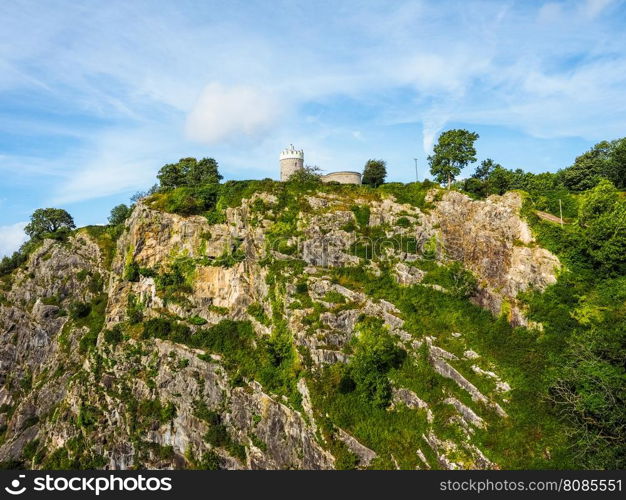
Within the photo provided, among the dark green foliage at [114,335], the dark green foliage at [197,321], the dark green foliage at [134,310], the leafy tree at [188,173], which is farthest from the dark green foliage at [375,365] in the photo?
the leafy tree at [188,173]

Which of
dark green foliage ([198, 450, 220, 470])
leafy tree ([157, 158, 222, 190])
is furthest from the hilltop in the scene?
leafy tree ([157, 158, 222, 190])

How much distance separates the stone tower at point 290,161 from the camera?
63.7 m

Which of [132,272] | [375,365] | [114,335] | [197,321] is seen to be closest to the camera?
[375,365]

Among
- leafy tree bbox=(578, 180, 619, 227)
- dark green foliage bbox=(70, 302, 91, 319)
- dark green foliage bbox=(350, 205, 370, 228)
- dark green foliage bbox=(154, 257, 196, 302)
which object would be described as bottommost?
dark green foliage bbox=(70, 302, 91, 319)

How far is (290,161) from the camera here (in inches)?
2516

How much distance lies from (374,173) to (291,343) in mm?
32656

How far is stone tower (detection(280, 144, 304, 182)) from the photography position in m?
63.7

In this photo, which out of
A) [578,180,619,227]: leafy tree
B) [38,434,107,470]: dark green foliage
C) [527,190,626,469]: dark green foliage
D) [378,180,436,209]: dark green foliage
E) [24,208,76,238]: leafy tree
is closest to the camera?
[527,190,626,469]: dark green foliage

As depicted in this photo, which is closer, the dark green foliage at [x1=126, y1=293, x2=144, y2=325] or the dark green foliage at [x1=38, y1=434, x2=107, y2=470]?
the dark green foliage at [x1=38, y1=434, x2=107, y2=470]

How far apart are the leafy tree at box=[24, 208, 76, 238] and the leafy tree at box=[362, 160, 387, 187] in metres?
52.3

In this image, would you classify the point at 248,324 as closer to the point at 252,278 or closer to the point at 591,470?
the point at 252,278

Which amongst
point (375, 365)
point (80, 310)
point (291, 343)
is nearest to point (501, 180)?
point (375, 365)

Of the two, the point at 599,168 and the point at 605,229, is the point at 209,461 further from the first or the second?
the point at 599,168

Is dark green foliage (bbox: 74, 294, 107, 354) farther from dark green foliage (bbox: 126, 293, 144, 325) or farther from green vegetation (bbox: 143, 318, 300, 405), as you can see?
green vegetation (bbox: 143, 318, 300, 405)
